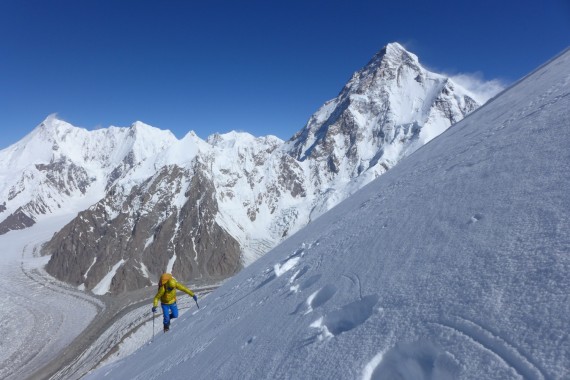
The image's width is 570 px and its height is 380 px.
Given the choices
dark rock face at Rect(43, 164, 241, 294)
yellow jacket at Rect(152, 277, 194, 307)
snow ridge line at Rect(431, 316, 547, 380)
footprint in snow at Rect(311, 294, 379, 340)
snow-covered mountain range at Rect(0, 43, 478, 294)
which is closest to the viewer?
snow ridge line at Rect(431, 316, 547, 380)

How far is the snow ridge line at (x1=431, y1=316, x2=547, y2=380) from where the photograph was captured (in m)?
2.99

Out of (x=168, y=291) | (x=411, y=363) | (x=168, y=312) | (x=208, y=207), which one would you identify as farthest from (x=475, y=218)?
(x=208, y=207)

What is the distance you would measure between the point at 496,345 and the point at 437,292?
1.14 m

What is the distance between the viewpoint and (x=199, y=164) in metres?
142

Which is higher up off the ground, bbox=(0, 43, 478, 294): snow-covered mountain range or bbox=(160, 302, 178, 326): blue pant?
bbox=(0, 43, 478, 294): snow-covered mountain range

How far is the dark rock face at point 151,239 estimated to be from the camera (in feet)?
378

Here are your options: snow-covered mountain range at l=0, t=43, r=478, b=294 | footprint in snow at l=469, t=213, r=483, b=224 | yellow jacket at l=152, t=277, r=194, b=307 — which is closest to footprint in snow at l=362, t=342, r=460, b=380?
footprint in snow at l=469, t=213, r=483, b=224

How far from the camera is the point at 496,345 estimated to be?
3.34 m

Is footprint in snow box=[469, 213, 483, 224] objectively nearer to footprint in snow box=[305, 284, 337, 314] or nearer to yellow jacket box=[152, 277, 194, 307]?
footprint in snow box=[305, 284, 337, 314]

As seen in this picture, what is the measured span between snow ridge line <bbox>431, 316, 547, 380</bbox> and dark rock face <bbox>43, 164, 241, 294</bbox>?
4541 inches

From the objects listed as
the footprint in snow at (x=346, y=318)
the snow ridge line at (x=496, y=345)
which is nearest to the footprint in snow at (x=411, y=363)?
the snow ridge line at (x=496, y=345)

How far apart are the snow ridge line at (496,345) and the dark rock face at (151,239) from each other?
115341 millimetres

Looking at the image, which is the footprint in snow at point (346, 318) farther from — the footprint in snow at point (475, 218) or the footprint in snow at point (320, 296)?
the footprint in snow at point (475, 218)

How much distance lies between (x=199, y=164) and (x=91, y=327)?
247 feet
